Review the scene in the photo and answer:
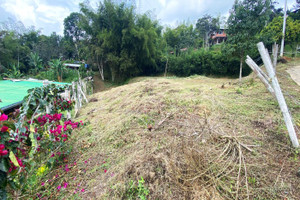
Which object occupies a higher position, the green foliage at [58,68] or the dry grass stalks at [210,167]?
the green foliage at [58,68]

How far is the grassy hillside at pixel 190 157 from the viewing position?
1269 millimetres

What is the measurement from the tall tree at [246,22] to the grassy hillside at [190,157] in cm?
369

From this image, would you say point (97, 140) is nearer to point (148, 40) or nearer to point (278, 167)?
point (278, 167)

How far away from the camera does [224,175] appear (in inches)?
53.1

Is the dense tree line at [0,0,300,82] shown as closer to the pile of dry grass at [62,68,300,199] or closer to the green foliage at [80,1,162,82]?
the green foliage at [80,1,162,82]

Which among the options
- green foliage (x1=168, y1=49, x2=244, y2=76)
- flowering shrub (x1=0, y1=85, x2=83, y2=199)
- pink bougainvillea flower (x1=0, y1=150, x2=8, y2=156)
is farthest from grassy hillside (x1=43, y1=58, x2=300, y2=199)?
green foliage (x1=168, y1=49, x2=244, y2=76)

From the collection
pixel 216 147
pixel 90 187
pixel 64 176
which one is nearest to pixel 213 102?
pixel 216 147

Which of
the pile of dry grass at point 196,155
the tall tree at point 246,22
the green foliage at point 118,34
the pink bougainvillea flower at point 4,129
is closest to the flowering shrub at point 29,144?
the pink bougainvillea flower at point 4,129

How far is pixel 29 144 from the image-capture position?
1.23 metres

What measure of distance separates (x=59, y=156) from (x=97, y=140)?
1.89 ft

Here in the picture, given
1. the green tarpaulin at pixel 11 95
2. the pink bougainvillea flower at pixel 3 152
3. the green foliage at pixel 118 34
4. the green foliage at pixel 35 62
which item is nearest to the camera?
the pink bougainvillea flower at pixel 3 152

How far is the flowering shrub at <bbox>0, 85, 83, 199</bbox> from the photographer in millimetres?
836

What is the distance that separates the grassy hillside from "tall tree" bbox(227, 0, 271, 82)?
145 inches

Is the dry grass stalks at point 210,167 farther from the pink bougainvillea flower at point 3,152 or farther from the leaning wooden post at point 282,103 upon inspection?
the pink bougainvillea flower at point 3,152
